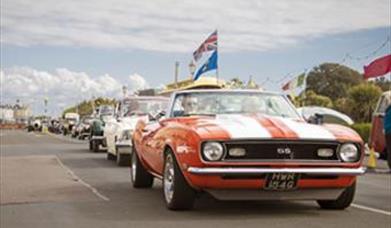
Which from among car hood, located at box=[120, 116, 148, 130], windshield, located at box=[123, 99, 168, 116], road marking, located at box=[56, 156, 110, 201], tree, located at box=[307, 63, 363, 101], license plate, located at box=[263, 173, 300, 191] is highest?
tree, located at box=[307, 63, 363, 101]

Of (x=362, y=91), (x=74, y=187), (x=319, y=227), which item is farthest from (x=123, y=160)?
(x=362, y=91)

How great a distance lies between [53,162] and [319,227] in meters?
11.7

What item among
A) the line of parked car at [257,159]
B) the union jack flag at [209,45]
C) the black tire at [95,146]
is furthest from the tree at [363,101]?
the line of parked car at [257,159]

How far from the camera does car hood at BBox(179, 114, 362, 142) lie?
7.97 metres

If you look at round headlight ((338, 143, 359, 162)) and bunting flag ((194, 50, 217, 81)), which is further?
bunting flag ((194, 50, 217, 81))

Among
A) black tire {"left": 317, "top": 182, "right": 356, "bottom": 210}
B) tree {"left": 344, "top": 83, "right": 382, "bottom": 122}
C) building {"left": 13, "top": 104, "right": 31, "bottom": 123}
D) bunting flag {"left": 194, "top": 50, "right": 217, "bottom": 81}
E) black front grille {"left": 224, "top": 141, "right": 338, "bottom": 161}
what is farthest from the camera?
building {"left": 13, "top": 104, "right": 31, "bottom": 123}

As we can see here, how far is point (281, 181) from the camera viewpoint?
7930 mm

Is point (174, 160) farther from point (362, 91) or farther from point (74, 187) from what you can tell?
point (362, 91)

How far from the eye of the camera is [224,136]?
25.9ft

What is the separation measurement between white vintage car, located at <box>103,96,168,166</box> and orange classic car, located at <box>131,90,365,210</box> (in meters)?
7.41

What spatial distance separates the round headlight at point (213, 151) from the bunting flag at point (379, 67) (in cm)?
1458

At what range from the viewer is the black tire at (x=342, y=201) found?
8.73 metres

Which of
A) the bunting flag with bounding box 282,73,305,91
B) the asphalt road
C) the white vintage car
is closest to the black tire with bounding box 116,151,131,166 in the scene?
the white vintage car

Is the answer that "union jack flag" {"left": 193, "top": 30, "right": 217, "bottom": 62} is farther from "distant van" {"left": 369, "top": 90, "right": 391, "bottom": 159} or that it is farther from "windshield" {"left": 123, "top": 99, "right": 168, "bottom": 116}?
"windshield" {"left": 123, "top": 99, "right": 168, "bottom": 116}
